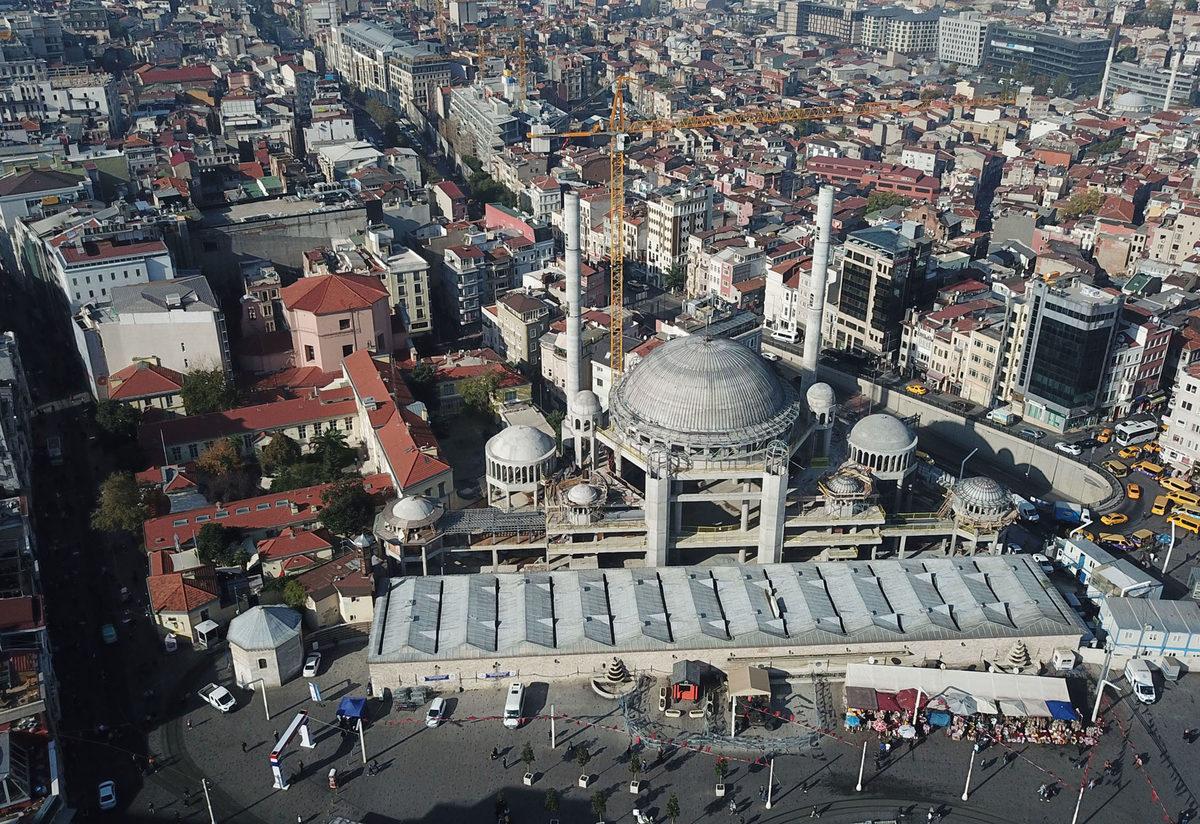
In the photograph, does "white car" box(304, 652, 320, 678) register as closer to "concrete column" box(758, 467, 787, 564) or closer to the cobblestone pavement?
the cobblestone pavement

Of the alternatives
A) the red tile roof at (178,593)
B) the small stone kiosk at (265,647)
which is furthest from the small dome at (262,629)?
the red tile roof at (178,593)

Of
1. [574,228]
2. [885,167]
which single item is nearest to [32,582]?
[574,228]

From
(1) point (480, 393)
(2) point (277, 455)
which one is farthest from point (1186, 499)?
(2) point (277, 455)

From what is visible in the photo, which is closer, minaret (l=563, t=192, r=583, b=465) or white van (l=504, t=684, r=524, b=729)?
white van (l=504, t=684, r=524, b=729)

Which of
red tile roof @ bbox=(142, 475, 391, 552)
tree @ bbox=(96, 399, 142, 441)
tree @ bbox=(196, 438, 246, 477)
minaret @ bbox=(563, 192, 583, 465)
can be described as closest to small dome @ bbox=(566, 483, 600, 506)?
minaret @ bbox=(563, 192, 583, 465)

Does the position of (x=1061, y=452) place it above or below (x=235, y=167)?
below

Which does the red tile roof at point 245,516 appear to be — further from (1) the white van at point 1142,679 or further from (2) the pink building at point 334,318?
(1) the white van at point 1142,679

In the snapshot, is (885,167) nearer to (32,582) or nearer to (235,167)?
(235,167)
